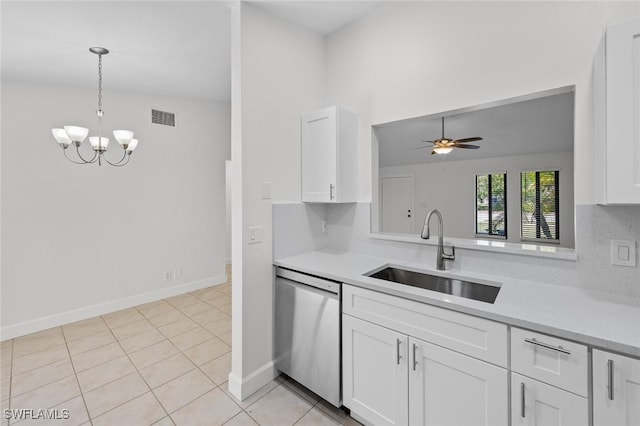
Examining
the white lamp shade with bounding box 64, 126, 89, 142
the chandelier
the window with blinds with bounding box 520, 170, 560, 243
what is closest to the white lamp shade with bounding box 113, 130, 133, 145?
the chandelier

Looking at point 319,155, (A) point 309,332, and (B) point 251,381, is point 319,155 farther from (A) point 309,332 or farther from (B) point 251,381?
(B) point 251,381

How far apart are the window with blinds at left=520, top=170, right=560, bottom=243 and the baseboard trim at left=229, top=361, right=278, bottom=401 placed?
4368 mm

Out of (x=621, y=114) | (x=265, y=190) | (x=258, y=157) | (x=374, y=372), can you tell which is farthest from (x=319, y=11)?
(x=374, y=372)

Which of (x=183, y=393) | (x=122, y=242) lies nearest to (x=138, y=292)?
(x=122, y=242)

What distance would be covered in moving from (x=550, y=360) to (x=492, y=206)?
443cm

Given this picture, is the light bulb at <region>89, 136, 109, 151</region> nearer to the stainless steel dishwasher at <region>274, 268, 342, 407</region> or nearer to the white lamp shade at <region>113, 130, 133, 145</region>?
the white lamp shade at <region>113, 130, 133, 145</region>

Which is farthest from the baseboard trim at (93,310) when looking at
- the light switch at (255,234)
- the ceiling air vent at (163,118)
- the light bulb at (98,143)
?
the light switch at (255,234)

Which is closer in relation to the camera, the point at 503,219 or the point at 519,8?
the point at 519,8

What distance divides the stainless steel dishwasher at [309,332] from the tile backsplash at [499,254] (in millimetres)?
339

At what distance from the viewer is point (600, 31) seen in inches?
53.8

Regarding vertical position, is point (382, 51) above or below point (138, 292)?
above

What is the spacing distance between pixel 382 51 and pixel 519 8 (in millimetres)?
869

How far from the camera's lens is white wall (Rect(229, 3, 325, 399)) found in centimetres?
192

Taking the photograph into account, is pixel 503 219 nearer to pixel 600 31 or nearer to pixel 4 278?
pixel 600 31
